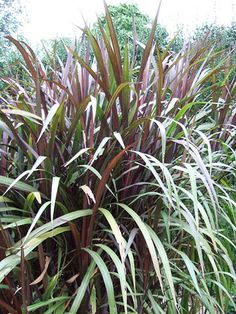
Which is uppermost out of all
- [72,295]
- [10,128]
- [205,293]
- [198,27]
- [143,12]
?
[143,12]

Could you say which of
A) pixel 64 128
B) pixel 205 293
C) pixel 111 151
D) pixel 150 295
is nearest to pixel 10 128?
pixel 64 128

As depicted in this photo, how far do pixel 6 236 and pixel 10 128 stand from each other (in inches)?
12.8

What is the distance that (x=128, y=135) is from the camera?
1.34m

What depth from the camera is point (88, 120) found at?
Result: 1.38 m

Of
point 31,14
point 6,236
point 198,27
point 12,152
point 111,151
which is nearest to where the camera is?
point 6,236

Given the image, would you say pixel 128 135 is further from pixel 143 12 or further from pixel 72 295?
pixel 143 12

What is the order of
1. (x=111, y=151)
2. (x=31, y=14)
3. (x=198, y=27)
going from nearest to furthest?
(x=111, y=151) < (x=198, y=27) < (x=31, y=14)

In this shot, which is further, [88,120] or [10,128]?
[88,120]

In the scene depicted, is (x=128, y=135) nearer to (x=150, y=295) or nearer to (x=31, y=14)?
(x=150, y=295)

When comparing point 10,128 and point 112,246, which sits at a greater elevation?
point 10,128

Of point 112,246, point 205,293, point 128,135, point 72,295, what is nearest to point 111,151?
point 128,135

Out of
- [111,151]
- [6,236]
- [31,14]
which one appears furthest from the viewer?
[31,14]

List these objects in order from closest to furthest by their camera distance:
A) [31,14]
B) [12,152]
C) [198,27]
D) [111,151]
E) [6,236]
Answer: [6,236] → [111,151] → [12,152] → [198,27] → [31,14]

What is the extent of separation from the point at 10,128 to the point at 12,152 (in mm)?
208
